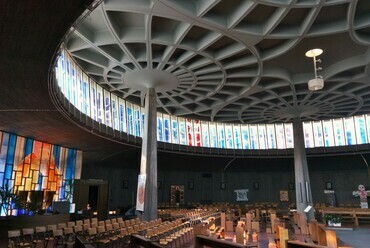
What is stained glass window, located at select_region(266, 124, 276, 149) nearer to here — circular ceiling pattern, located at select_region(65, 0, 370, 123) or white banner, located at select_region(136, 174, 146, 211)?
circular ceiling pattern, located at select_region(65, 0, 370, 123)

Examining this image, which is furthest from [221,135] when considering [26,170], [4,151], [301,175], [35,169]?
[4,151]

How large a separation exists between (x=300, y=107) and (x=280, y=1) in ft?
52.1

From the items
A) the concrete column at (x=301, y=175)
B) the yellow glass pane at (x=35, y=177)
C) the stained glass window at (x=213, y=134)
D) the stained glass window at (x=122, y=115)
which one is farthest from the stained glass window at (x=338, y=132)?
the yellow glass pane at (x=35, y=177)

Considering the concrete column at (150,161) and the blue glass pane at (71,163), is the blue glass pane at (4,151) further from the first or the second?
the concrete column at (150,161)

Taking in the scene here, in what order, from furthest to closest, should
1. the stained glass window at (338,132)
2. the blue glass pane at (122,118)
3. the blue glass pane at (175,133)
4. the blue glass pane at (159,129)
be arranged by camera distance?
the stained glass window at (338,132) < the blue glass pane at (175,133) < the blue glass pane at (159,129) < the blue glass pane at (122,118)

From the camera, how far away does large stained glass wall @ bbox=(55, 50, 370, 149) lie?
21688 millimetres

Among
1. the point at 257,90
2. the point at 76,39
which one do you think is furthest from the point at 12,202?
the point at 257,90

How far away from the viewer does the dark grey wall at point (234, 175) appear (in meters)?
29.0

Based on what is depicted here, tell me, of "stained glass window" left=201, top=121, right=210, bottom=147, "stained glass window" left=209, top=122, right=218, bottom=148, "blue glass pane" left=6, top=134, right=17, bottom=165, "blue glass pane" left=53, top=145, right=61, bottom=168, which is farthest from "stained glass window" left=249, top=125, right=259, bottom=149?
"blue glass pane" left=6, top=134, right=17, bottom=165

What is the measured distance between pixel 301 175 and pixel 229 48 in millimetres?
15177

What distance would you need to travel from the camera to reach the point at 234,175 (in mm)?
34312

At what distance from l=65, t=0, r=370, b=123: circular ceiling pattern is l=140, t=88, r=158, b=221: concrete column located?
201 centimetres

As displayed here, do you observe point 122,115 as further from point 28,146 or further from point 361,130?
point 361,130

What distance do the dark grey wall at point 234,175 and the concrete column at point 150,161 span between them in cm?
1008
